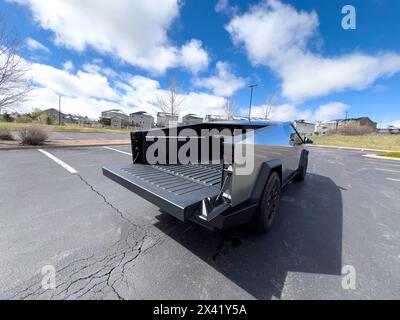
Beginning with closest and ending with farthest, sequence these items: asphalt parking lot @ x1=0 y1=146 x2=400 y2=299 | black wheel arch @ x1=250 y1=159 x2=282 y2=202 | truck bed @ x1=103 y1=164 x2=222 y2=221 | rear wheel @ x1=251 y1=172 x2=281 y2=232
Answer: asphalt parking lot @ x1=0 y1=146 x2=400 y2=299 → truck bed @ x1=103 y1=164 x2=222 y2=221 → black wheel arch @ x1=250 y1=159 x2=282 y2=202 → rear wheel @ x1=251 y1=172 x2=281 y2=232

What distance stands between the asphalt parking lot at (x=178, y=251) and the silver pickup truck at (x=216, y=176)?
496 millimetres

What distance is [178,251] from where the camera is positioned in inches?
89.9

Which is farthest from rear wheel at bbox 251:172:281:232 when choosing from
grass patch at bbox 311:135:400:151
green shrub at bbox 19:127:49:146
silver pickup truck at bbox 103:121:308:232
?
grass patch at bbox 311:135:400:151

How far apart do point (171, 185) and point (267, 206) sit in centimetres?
139

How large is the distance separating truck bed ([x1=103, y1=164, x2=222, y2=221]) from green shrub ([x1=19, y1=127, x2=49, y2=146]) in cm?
953

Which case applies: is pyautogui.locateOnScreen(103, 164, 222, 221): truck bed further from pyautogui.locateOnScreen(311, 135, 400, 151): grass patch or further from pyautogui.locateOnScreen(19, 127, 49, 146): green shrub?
pyautogui.locateOnScreen(311, 135, 400, 151): grass patch

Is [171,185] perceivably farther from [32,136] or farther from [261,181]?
[32,136]

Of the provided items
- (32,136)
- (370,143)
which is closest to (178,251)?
(32,136)

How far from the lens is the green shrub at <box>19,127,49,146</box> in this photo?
30.8 feet

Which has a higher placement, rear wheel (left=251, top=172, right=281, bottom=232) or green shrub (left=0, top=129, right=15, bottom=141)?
green shrub (left=0, top=129, right=15, bottom=141)

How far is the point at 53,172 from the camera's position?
211 inches
